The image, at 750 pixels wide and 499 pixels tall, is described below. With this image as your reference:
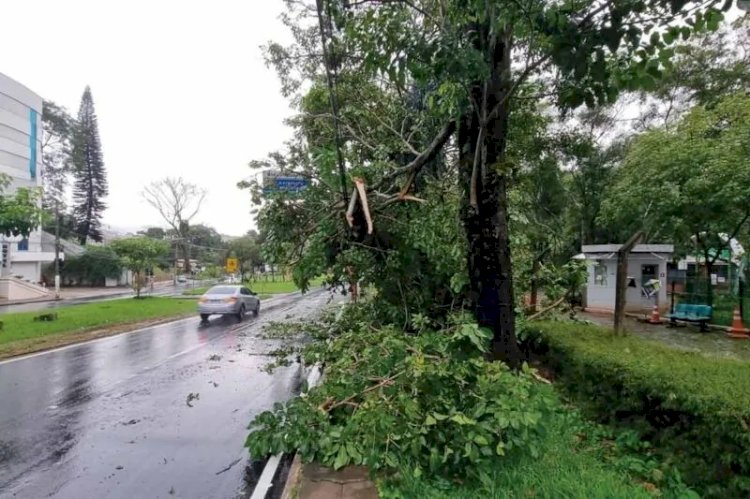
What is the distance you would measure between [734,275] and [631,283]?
9.89 metres

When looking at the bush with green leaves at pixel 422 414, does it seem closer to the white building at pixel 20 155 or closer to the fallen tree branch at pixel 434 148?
the fallen tree branch at pixel 434 148

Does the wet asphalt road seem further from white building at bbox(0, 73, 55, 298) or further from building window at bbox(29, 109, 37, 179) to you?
building window at bbox(29, 109, 37, 179)

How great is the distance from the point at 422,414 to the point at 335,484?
0.96 m

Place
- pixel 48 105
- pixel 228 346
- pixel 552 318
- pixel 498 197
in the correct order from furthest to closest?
pixel 48 105 → pixel 228 346 → pixel 552 318 → pixel 498 197

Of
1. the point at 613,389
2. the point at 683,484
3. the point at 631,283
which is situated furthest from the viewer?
the point at 631,283

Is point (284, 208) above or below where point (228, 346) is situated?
above

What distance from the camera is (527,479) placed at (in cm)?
373

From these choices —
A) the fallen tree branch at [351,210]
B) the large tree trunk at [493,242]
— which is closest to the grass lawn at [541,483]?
the large tree trunk at [493,242]

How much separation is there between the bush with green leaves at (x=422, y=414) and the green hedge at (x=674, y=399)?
0.94 m

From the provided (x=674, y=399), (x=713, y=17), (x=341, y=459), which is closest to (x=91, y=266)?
(x=341, y=459)

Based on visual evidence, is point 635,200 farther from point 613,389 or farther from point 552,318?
point 613,389

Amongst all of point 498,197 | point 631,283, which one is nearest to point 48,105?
point 631,283

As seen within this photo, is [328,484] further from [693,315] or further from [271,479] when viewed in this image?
[693,315]

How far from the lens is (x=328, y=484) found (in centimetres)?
414
